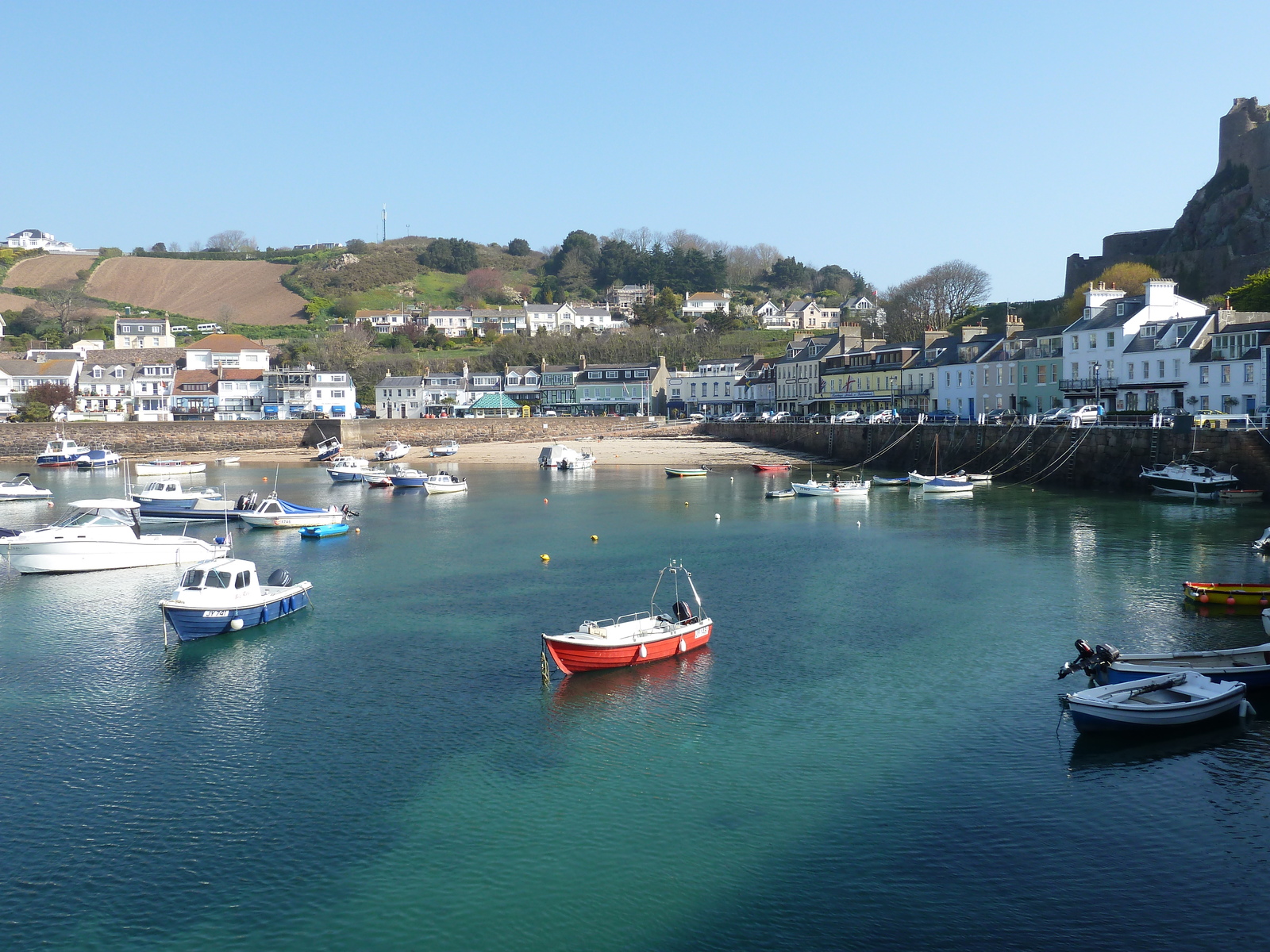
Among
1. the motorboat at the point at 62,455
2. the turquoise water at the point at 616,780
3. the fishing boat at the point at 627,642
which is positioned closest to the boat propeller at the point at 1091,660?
the turquoise water at the point at 616,780

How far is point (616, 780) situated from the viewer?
17594mm

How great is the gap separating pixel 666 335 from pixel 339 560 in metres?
97.7

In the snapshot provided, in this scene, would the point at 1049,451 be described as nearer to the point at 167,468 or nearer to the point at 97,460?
the point at 167,468

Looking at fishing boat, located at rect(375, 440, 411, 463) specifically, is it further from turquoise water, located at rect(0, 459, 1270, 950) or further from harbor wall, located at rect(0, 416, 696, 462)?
turquoise water, located at rect(0, 459, 1270, 950)

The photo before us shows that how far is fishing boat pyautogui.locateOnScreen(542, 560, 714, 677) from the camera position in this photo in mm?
22812

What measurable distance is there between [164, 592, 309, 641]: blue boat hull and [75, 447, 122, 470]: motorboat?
66.5 metres

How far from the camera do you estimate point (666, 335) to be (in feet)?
436

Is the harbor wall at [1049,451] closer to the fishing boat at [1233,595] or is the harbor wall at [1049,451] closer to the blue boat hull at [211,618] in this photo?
the fishing boat at [1233,595]

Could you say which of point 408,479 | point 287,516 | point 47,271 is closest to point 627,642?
point 287,516

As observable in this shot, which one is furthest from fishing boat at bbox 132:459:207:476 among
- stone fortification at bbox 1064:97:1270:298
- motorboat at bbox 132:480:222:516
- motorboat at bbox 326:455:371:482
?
stone fortification at bbox 1064:97:1270:298

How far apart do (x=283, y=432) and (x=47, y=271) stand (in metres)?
115

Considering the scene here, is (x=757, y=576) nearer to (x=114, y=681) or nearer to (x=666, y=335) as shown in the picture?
(x=114, y=681)

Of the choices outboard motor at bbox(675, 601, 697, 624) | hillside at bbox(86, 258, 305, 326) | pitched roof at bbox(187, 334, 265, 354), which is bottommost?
outboard motor at bbox(675, 601, 697, 624)

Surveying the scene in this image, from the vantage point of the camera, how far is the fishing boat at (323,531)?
44750 mm
